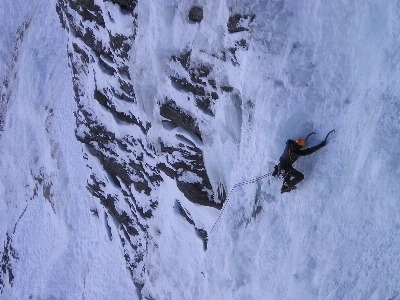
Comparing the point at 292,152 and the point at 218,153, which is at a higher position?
the point at 292,152

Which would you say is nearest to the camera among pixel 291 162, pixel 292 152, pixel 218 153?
pixel 292 152

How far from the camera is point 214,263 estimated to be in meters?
7.54

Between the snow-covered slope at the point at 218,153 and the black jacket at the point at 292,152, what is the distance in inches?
12.1

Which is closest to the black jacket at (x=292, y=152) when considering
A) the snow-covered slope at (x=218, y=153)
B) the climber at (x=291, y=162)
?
the climber at (x=291, y=162)

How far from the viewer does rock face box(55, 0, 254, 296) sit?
A: 7547mm

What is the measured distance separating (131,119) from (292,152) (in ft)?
17.9

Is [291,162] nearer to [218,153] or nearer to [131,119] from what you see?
[218,153]

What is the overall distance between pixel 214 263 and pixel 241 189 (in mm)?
1687

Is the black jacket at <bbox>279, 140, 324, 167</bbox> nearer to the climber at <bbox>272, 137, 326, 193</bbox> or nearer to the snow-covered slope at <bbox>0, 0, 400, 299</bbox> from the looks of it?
the climber at <bbox>272, 137, 326, 193</bbox>

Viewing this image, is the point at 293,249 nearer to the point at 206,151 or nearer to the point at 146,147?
the point at 206,151

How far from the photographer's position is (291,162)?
555 centimetres

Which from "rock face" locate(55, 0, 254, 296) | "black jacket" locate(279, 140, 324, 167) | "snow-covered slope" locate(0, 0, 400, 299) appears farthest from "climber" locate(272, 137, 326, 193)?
"rock face" locate(55, 0, 254, 296)

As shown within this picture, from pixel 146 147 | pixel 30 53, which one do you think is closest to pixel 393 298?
pixel 146 147

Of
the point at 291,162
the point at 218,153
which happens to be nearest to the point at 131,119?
the point at 218,153
